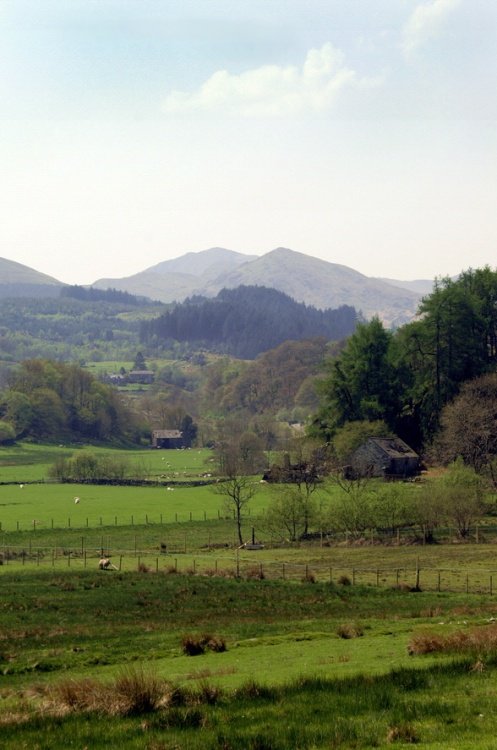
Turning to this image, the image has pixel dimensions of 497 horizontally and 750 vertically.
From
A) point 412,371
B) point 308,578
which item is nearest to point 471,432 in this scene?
point 412,371

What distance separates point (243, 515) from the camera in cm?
9038

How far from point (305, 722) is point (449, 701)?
113 inches

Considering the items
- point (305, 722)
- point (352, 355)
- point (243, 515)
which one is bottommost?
point (243, 515)

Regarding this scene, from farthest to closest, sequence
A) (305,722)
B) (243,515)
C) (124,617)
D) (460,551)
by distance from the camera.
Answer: (243,515), (460,551), (124,617), (305,722)

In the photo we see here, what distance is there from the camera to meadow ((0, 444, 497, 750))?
56.2 feet

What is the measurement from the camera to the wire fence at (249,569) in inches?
1917

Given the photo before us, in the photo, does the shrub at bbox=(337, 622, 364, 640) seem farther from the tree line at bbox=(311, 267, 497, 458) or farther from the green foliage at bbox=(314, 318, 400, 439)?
the green foliage at bbox=(314, 318, 400, 439)

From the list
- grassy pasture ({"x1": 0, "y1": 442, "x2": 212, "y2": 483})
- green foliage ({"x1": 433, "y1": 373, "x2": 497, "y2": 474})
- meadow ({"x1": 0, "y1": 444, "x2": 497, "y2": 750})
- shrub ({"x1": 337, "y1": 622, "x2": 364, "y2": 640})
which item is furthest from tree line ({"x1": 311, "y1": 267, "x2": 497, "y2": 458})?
shrub ({"x1": 337, "y1": 622, "x2": 364, "y2": 640})

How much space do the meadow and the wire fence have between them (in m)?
0.19

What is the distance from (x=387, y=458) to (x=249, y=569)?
177ft

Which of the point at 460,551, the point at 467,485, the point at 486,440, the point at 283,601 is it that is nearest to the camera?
the point at 283,601

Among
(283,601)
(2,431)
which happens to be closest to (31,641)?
(283,601)

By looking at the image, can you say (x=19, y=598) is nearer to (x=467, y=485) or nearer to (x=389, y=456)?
(x=467, y=485)

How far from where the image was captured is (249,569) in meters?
54.4
